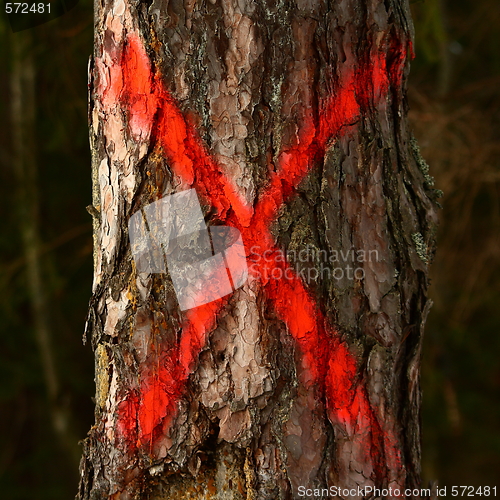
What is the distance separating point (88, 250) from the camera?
2189 millimetres

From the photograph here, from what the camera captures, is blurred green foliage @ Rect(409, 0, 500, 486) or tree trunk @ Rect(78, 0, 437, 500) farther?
blurred green foliage @ Rect(409, 0, 500, 486)

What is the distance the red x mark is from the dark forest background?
113 centimetres

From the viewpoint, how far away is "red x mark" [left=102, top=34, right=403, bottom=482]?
897 mm

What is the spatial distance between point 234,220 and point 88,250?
144 cm

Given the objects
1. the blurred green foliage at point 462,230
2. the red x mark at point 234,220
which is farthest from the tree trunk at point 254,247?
the blurred green foliage at point 462,230

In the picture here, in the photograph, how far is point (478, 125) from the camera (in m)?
2.54

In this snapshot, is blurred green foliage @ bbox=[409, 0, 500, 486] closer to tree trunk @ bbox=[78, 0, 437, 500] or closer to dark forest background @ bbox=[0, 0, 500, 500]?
dark forest background @ bbox=[0, 0, 500, 500]

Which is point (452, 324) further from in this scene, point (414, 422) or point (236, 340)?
point (236, 340)

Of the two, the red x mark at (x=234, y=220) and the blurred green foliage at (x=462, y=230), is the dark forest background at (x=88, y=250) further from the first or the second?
the red x mark at (x=234, y=220)

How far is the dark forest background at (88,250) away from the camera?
2.40 m

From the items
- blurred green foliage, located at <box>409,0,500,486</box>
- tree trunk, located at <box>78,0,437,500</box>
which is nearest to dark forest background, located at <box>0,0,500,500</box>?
blurred green foliage, located at <box>409,0,500,486</box>

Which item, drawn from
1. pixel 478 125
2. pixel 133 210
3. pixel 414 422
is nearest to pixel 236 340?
pixel 133 210

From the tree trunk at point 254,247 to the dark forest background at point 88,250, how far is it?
1.12 meters

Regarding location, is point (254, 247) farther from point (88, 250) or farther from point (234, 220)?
point (88, 250)
